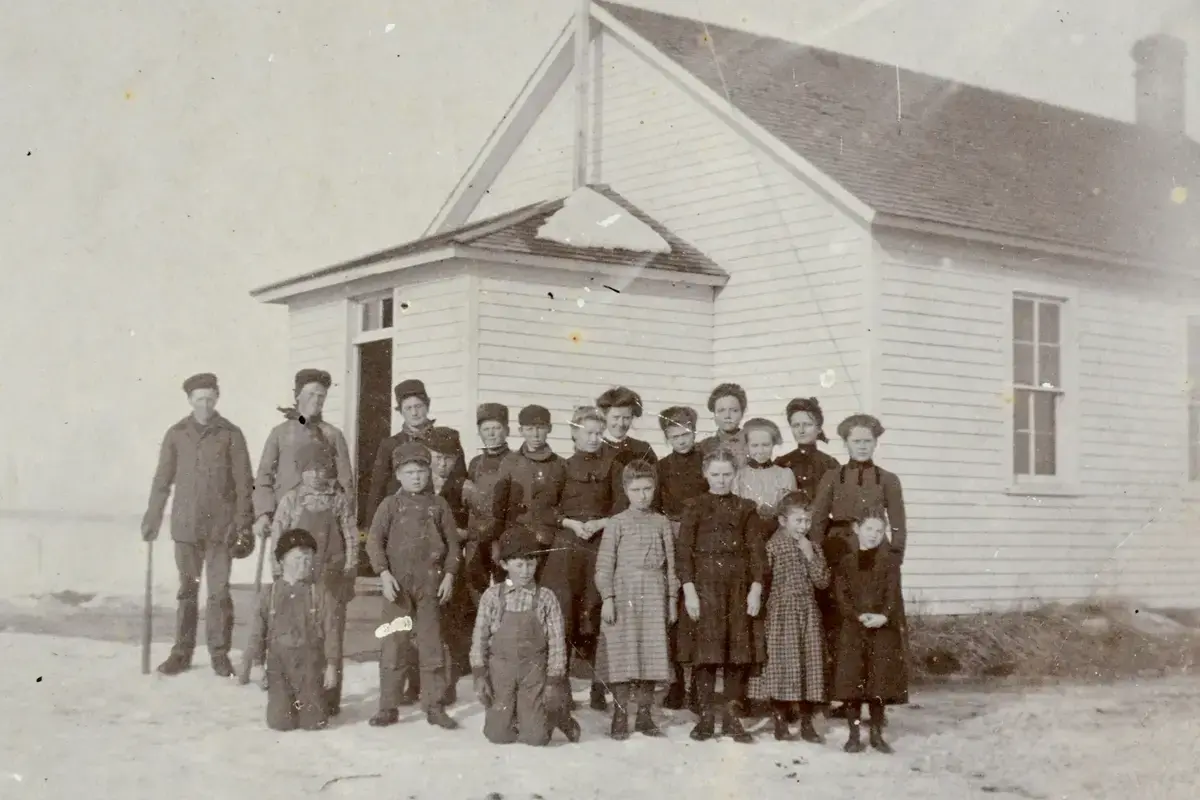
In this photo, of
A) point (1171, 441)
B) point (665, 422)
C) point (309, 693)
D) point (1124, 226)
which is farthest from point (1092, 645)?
point (309, 693)

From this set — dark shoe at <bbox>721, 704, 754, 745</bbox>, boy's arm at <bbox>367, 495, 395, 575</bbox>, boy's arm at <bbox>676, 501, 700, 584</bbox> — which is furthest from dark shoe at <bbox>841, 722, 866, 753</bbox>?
boy's arm at <bbox>367, 495, 395, 575</bbox>

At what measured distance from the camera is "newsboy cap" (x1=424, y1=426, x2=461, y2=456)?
24.6ft

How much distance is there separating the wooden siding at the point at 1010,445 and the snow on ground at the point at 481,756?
9.60 feet

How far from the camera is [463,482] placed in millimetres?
7484

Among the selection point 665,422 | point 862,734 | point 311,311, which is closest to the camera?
point 862,734

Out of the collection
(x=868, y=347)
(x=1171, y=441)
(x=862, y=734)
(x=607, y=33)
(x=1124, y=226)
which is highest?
(x=607, y=33)

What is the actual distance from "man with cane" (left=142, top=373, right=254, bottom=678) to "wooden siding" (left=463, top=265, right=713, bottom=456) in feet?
8.32

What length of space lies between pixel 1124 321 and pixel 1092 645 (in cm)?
311

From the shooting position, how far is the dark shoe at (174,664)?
7.62 m

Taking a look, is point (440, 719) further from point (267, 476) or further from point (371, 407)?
point (371, 407)

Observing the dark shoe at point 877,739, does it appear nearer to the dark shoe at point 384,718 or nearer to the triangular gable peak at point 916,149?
the dark shoe at point 384,718

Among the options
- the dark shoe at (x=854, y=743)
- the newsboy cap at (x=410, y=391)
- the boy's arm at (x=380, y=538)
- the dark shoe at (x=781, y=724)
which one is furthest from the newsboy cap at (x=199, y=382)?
the dark shoe at (x=854, y=743)

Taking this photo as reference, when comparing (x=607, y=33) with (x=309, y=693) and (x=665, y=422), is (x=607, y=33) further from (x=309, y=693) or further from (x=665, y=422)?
(x=309, y=693)

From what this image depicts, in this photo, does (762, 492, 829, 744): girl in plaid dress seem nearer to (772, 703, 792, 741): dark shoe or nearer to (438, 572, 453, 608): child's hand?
(772, 703, 792, 741): dark shoe
